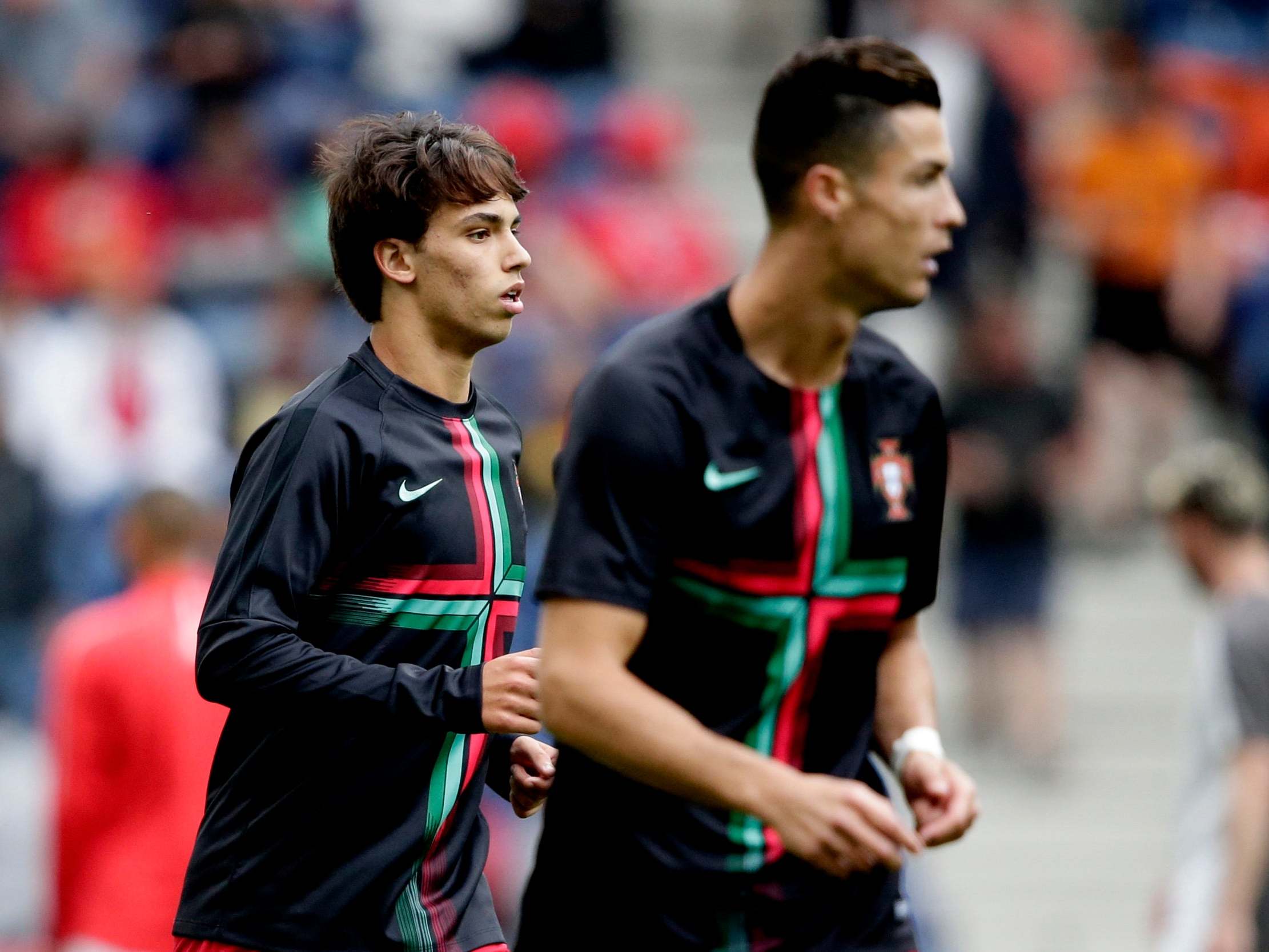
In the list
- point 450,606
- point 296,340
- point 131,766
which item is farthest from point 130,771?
point 296,340

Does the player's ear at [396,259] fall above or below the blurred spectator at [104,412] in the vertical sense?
above

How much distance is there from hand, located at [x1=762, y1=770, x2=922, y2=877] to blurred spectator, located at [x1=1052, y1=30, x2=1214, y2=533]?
28.7 ft

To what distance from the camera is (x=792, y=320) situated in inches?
130

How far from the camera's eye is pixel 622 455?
309cm

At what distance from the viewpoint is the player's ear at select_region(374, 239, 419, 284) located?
3188mm

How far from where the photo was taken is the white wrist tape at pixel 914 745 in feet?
11.0

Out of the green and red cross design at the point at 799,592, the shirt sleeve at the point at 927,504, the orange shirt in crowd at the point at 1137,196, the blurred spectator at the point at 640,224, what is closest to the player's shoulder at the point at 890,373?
the shirt sleeve at the point at 927,504

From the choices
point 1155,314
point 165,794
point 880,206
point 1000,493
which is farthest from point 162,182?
point 880,206

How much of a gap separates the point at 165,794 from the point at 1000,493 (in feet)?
19.5

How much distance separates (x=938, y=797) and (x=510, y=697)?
0.71 metres

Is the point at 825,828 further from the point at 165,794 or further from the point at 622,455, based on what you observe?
the point at 165,794

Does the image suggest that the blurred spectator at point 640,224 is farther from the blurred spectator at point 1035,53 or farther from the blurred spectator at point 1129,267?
the blurred spectator at point 1129,267

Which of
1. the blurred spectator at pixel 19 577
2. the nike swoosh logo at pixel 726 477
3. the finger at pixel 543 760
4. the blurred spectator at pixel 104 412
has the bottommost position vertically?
the blurred spectator at pixel 19 577

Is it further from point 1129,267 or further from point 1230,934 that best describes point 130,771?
point 1129,267
